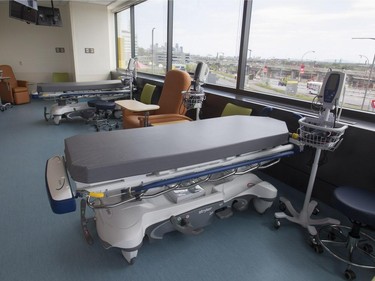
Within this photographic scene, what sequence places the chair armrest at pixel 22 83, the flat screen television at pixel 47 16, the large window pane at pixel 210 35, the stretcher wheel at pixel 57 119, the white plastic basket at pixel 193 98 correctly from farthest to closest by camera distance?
the chair armrest at pixel 22 83 → the flat screen television at pixel 47 16 → the stretcher wheel at pixel 57 119 → the large window pane at pixel 210 35 → the white plastic basket at pixel 193 98

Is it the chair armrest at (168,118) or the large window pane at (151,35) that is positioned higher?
the large window pane at (151,35)

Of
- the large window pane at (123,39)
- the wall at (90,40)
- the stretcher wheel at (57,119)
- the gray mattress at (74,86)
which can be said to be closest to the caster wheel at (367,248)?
the gray mattress at (74,86)

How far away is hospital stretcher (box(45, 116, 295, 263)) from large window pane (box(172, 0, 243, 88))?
1.85 meters

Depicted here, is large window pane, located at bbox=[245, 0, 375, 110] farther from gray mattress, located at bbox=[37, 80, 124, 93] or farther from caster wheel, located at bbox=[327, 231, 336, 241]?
gray mattress, located at bbox=[37, 80, 124, 93]

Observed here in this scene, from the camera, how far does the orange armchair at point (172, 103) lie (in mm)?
3168

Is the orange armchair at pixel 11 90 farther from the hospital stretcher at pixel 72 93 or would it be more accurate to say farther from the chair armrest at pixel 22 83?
the hospital stretcher at pixel 72 93

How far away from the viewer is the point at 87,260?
5.78 feet

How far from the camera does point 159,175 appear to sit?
4.92 feet

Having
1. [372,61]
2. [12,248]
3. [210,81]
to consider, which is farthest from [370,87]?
[12,248]

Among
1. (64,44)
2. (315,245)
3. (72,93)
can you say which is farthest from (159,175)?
(64,44)

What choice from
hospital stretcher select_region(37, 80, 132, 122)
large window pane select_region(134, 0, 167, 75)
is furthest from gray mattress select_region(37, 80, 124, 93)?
large window pane select_region(134, 0, 167, 75)

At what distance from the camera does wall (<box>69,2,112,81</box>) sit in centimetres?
716

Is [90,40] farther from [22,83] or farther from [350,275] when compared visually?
[350,275]

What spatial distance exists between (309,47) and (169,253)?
250 cm
